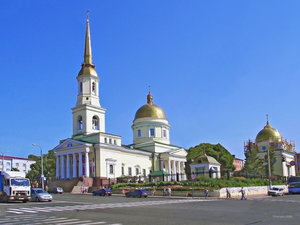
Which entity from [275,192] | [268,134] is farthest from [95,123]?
[268,134]

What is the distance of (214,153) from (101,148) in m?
30.5

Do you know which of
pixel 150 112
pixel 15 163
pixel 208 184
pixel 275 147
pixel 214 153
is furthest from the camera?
pixel 15 163

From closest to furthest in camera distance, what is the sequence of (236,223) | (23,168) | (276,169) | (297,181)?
(236,223), (297,181), (276,169), (23,168)

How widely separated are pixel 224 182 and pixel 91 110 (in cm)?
3529

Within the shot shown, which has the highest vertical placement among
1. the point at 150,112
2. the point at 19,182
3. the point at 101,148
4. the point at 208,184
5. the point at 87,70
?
the point at 87,70

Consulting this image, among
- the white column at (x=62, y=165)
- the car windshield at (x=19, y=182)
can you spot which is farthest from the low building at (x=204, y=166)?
the car windshield at (x=19, y=182)

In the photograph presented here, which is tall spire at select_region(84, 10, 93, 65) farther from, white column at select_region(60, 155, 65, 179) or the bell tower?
white column at select_region(60, 155, 65, 179)

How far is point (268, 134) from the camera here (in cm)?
10388

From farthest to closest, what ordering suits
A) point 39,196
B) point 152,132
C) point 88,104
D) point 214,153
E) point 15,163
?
point 15,163 < point 152,132 < point 214,153 < point 88,104 < point 39,196

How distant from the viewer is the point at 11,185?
32.4 metres

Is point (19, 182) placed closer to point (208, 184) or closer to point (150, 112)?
point (208, 184)

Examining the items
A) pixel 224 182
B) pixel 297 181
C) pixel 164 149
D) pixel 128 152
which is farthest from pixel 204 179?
pixel 164 149

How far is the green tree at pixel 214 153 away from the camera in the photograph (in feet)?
290

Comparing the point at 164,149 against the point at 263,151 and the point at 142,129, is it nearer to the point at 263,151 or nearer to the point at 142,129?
the point at 142,129
